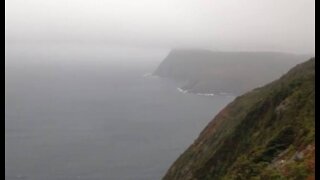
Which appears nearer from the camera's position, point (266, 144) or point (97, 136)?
point (266, 144)

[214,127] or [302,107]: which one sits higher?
[302,107]

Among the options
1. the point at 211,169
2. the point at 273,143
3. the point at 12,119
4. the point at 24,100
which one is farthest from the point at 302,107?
the point at 24,100

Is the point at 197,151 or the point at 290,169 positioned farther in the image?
the point at 197,151

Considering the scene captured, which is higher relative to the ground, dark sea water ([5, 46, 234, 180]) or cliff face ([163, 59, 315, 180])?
cliff face ([163, 59, 315, 180])

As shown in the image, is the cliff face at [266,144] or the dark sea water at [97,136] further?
the dark sea water at [97,136]

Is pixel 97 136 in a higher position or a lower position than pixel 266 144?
lower

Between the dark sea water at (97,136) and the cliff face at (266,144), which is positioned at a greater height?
the cliff face at (266,144)

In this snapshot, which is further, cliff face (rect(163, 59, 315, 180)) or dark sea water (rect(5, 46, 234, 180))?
dark sea water (rect(5, 46, 234, 180))
